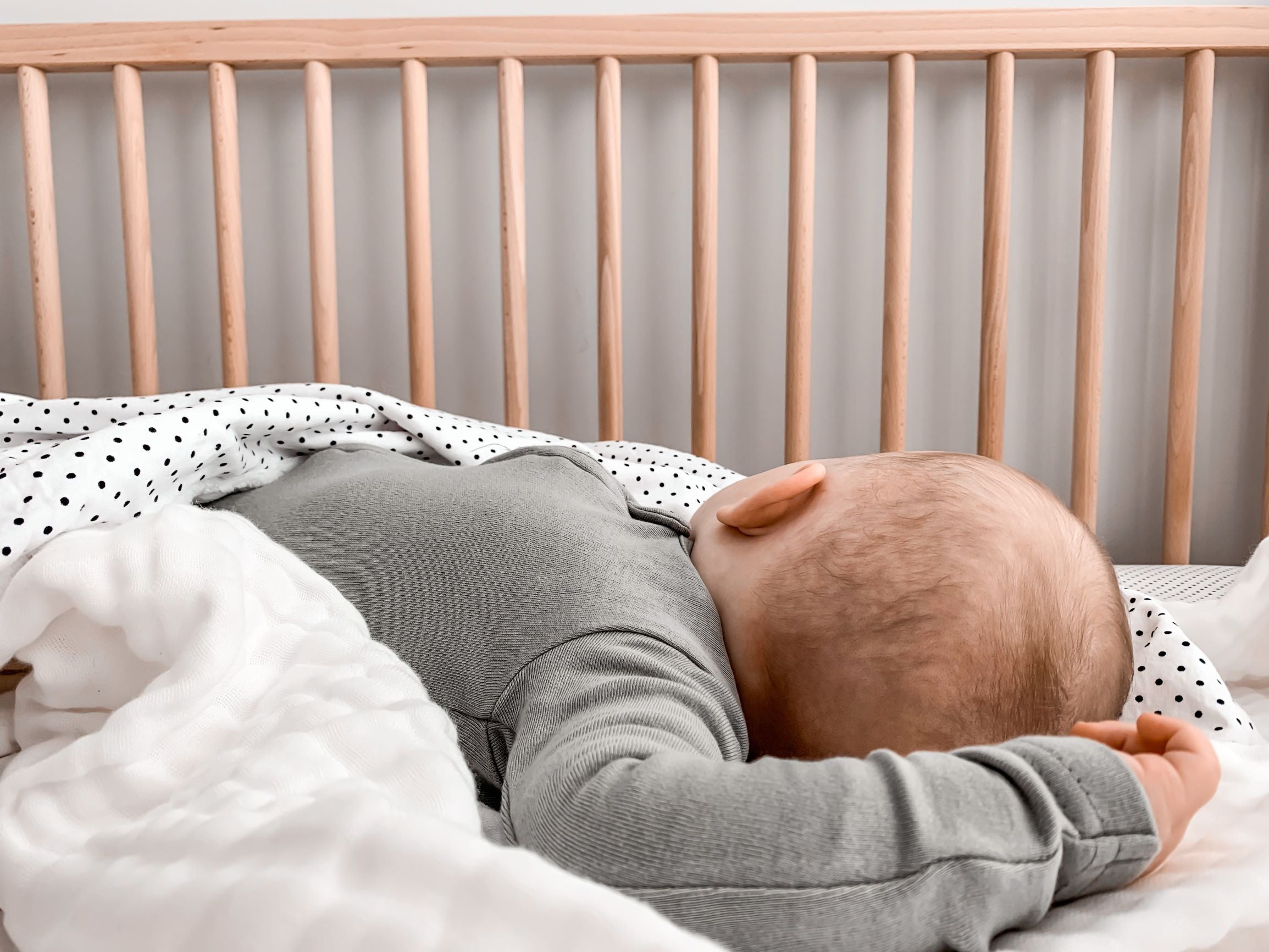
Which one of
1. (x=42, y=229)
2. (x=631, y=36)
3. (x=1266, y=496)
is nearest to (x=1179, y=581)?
(x=1266, y=496)

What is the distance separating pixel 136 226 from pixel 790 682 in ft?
3.40

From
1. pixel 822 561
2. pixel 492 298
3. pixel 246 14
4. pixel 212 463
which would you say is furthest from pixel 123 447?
pixel 246 14

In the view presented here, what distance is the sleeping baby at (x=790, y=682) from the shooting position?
1.04 feet

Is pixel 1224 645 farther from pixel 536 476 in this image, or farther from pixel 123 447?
pixel 123 447

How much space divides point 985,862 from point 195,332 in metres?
1.26

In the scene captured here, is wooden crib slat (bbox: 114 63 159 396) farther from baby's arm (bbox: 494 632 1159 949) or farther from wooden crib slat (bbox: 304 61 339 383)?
baby's arm (bbox: 494 632 1159 949)

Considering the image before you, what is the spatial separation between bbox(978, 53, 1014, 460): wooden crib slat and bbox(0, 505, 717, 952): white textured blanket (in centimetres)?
93

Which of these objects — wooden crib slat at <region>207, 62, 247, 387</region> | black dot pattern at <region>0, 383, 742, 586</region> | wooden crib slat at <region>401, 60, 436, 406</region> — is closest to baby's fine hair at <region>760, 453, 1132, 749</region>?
black dot pattern at <region>0, 383, 742, 586</region>

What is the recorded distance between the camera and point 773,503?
552 mm

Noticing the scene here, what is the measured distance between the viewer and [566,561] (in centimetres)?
50

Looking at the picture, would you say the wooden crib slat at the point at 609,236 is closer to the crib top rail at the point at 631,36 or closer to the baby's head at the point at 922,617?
the crib top rail at the point at 631,36

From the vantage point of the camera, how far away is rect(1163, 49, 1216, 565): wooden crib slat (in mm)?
1136

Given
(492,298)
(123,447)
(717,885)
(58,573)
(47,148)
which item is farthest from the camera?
(492,298)

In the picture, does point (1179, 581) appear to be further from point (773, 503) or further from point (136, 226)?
point (136, 226)
